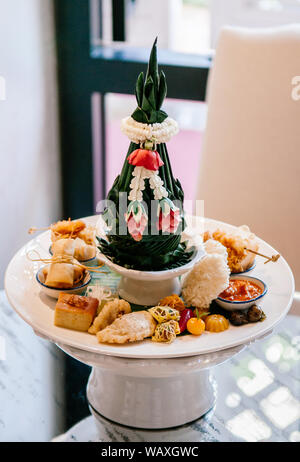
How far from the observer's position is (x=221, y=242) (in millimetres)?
1088

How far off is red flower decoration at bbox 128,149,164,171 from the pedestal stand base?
1.11ft

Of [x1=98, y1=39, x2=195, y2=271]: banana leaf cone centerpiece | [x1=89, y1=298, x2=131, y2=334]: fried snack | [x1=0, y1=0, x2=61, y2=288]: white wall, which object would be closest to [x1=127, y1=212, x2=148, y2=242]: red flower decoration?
[x1=98, y1=39, x2=195, y2=271]: banana leaf cone centerpiece

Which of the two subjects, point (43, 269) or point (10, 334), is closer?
point (43, 269)

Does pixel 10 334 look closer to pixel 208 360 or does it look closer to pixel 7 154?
pixel 208 360

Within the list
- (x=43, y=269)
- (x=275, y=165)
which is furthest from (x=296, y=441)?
(x=275, y=165)

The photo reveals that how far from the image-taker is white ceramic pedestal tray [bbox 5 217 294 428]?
873 millimetres

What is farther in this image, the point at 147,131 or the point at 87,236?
the point at 87,236

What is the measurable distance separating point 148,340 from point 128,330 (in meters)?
0.04

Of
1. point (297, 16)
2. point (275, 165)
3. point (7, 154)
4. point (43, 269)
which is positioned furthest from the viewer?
point (297, 16)

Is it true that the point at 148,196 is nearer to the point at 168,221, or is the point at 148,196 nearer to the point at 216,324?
the point at 168,221

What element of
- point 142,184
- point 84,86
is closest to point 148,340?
point 142,184

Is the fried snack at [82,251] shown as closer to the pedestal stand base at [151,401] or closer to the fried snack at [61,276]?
the fried snack at [61,276]

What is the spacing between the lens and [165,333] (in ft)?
2.93
